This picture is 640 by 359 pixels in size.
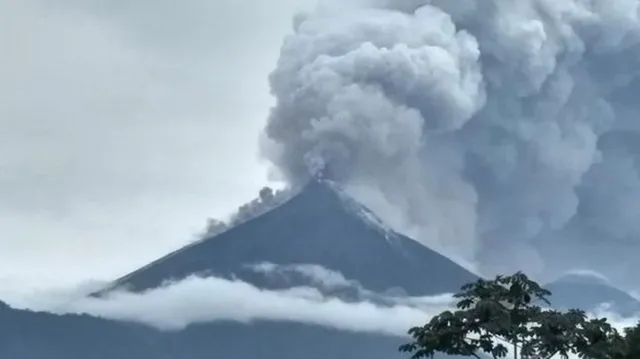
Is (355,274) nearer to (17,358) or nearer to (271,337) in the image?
(271,337)

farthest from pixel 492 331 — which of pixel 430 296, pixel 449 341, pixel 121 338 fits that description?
pixel 121 338

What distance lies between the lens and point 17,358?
551 feet

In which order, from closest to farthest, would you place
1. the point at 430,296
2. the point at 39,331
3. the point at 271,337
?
the point at 430,296 → the point at 271,337 → the point at 39,331

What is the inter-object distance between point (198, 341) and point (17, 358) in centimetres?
2704

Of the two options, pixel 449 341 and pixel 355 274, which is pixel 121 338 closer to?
pixel 355 274

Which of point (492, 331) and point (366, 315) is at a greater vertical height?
point (366, 315)

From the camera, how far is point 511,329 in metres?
16.3

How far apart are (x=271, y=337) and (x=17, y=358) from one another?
3810cm

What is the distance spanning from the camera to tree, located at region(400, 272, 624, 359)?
53.2ft

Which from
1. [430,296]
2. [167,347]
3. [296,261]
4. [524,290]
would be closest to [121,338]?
[167,347]

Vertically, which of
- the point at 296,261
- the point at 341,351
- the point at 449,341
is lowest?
the point at 449,341

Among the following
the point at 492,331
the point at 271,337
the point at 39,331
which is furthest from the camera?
the point at 39,331

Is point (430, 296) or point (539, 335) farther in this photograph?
point (430, 296)

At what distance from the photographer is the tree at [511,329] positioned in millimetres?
16219
